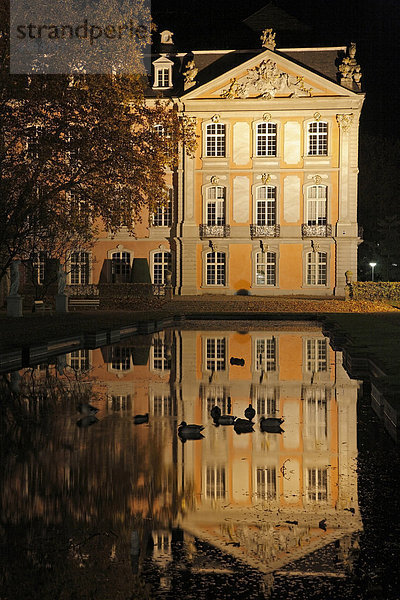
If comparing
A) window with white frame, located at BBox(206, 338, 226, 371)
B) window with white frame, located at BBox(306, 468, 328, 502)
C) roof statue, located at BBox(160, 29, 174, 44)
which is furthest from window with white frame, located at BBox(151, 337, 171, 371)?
roof statue, located at BBox(160, 29, 174, 44)

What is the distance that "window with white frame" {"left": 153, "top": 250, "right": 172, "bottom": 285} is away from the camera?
5372 cm

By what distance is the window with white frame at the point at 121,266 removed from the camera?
53.9m

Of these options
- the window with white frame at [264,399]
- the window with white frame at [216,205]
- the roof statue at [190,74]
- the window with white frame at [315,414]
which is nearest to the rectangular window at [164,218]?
the window with white frame at [216,205]

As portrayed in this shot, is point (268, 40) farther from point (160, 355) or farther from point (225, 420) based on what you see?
point (225, 420)

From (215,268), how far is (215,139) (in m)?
7.64

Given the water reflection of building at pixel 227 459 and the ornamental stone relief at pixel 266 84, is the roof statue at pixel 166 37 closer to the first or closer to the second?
the ornamental stone relief at pixel 266 84

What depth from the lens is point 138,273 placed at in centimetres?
5138

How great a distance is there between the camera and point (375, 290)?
4603 centimetres

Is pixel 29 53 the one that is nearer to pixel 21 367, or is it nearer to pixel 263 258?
pixel 21 367

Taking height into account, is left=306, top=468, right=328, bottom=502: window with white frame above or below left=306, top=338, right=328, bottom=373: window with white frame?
above

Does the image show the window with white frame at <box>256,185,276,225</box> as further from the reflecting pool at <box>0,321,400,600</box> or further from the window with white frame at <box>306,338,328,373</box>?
the reflecting pool at <box>0,321,400,600</box>

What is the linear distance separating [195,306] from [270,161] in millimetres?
12922

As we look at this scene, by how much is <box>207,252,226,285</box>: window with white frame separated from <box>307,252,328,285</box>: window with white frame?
16.5 feet

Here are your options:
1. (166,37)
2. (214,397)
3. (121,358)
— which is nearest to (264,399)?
(214,397)
